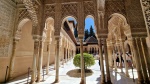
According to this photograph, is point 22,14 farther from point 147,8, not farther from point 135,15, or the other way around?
point 135,15

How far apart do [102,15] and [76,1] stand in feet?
6.07

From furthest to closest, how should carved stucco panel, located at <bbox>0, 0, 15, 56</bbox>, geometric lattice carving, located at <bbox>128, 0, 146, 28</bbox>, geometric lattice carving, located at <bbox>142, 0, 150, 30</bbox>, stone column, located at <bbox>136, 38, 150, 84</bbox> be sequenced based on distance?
carved stucco panel, located at <bbox>0, 0, 15, 56</bbox>
geometric lattice carving, located at <bbox>128, 0, 146, 28</bbox>
stone column, located at <bbox>136, 38, 150, 84</bbox>
geometric lattice carving, located at <bbox>142, 0, 150, 30</bbox>

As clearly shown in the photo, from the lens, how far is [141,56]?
4.87 meters

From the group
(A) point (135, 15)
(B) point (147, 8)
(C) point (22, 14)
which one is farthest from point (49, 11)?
→ (B) point (147, 8)

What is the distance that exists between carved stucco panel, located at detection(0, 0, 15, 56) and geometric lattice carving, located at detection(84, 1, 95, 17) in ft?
15.0

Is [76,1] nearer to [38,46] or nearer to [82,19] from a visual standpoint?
[82,19]

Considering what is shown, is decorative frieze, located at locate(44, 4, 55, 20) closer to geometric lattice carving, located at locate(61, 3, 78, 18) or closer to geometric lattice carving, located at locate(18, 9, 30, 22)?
geometric lattice carving, located at locate(61, 3, 78, 18)

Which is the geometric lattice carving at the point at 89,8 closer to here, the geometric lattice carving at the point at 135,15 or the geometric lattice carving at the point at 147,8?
the geometric lattice carving at the point at 135,15

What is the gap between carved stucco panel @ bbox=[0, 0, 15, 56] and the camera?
17.2 feet

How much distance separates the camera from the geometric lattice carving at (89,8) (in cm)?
560

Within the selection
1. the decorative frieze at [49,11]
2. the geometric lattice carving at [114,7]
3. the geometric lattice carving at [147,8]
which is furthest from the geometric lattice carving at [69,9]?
the geometric lattice carving at [147,8]

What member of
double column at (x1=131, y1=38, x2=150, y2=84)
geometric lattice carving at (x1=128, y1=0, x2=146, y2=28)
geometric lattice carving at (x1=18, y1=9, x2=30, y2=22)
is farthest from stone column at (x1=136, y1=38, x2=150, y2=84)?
geometric lattice carving at (x1=18, y1=9, x2=30, y2=22)

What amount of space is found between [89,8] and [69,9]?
1231 mm

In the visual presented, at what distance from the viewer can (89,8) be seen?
5680mm
